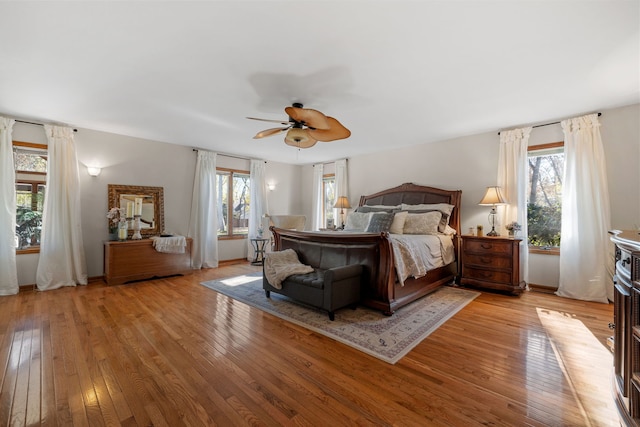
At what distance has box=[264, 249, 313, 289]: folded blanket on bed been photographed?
130 inches

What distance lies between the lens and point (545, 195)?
4.18 meters

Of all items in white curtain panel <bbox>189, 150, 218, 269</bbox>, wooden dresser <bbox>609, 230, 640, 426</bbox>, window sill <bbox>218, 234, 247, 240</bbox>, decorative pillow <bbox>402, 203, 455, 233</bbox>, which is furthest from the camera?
window sill <bbox>218, 234, 247, 240</bbox>

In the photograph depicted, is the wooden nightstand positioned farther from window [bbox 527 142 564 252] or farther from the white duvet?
window [bbox 527 142 564 252]

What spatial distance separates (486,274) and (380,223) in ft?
5.65

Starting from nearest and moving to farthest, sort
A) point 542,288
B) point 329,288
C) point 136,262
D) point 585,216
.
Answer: point 329,288
point 585,216
point 542,288
point 136,262

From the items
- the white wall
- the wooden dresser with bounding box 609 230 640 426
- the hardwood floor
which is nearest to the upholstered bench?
the hardwood floor

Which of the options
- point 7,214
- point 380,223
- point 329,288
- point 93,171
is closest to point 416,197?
point 380,223

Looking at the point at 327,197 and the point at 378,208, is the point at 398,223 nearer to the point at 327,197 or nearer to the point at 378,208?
the point at 378,208

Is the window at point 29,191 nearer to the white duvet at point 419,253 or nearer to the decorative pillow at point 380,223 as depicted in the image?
the decorative pillow at point 380,223

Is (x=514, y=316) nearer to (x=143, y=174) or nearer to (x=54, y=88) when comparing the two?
(x=54, y=88)

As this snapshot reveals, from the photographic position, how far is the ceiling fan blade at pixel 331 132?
287cm

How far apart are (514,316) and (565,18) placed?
9.35 ft

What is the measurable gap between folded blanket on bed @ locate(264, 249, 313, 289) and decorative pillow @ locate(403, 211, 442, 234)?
6.24 feet

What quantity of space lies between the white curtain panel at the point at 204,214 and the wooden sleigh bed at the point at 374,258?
2150mm
